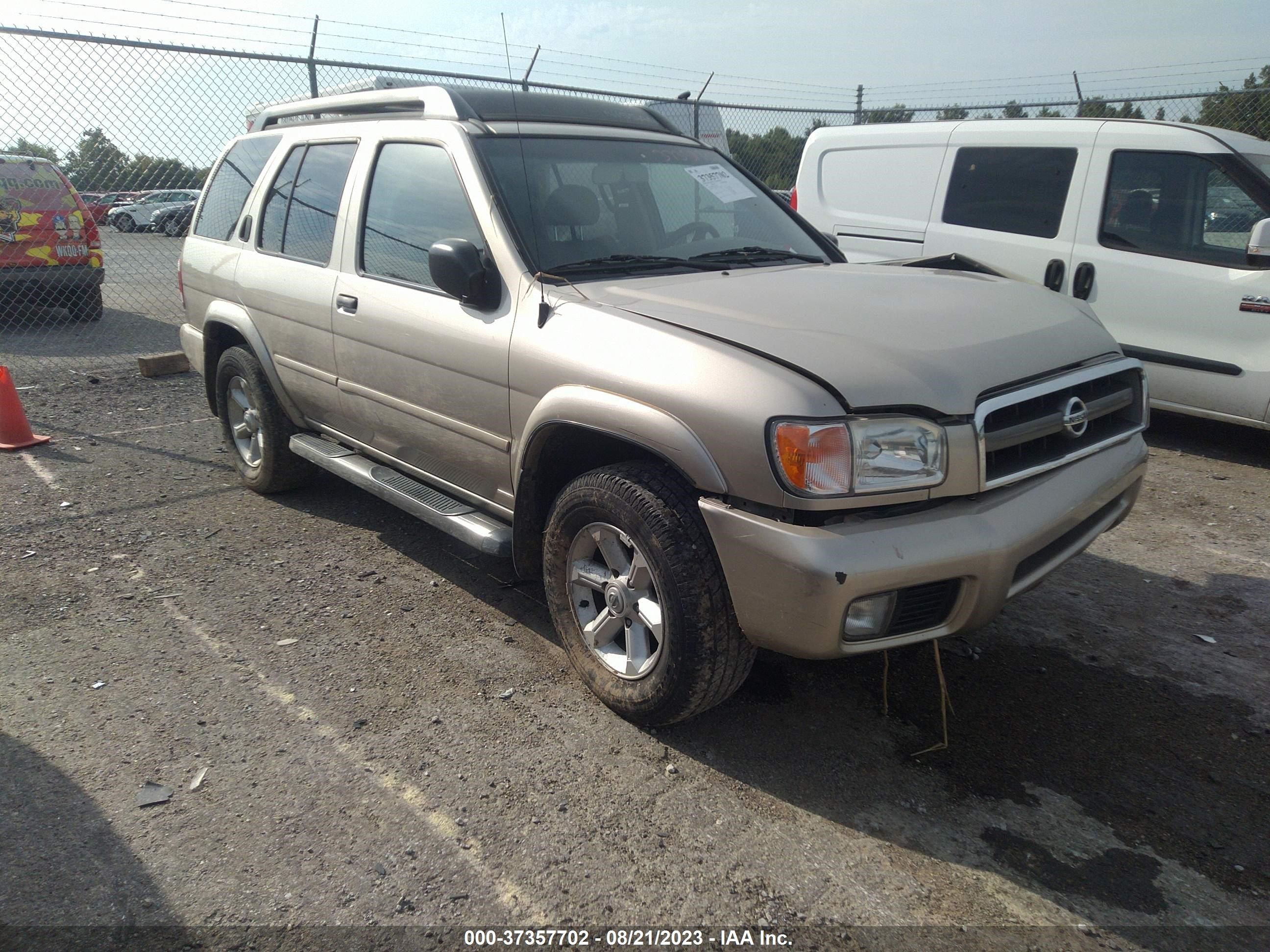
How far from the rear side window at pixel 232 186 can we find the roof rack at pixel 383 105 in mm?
199

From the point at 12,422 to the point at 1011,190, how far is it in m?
7.08

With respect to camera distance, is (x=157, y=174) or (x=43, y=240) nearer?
(x=157, y=174)

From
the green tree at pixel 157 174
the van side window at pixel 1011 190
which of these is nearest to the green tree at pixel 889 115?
the van side window at pixel 1011 190

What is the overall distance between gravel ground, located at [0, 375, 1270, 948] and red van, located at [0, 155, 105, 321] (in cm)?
618

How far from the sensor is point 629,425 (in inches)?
104

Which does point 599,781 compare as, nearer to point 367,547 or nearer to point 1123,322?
point 367,547

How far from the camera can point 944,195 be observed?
690cm

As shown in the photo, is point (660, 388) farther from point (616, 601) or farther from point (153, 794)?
point (153, 794)

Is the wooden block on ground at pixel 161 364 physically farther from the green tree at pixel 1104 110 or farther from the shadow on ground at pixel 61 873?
the green tree at pixel 1104 110

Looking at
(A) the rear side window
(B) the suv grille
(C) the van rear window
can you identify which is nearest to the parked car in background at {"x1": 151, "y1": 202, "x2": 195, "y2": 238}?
(C) the van rear window

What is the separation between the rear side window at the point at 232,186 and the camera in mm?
4832

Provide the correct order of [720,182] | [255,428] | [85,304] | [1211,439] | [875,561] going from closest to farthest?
[875,561]
[720,182]
[255,428]
[1211,439]
[85,304]

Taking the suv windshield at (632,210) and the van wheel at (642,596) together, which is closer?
the van wheel at (642,596)

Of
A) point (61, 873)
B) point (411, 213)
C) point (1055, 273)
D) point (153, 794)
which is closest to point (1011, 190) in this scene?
point (1055, 273)
